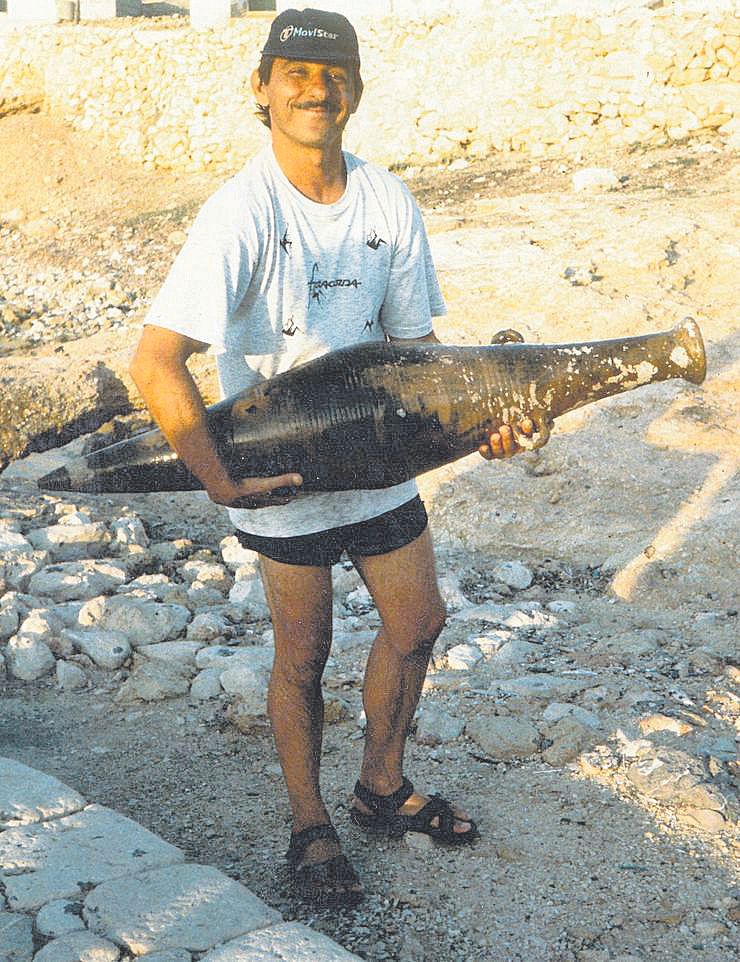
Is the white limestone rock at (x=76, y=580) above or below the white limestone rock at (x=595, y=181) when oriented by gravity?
below

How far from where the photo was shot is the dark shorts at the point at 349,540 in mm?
2582

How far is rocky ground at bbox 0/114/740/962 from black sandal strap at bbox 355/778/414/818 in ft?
0.34

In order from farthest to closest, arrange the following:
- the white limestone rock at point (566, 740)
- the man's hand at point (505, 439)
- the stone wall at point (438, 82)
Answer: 1. the stone wall at point (438, 82)
2. the white limestone rock at point (566, 740)
3. the man's hand at point (505, 439)

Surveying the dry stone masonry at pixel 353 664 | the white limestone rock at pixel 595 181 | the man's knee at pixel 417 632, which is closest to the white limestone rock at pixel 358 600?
the dry stone masonry at pixel 353 664

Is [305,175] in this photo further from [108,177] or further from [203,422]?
[108,177]

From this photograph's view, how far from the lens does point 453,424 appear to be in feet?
8.36

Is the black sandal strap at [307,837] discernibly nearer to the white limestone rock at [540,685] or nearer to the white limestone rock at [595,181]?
the white limestone rock at [540,685]

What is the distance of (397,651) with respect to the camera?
2.81 m

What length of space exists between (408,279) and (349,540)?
2.12 feet

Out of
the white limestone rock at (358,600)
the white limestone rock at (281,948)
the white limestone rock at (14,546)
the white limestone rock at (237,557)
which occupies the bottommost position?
the white limestone rock at (237,557)

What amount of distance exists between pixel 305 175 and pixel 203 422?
1.97 ft

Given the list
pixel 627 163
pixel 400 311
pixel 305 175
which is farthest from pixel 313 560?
pixel 627 163

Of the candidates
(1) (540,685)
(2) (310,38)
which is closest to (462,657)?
(1) (540,685)

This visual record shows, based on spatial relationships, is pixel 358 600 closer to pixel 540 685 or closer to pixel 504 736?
pixel 540 685
